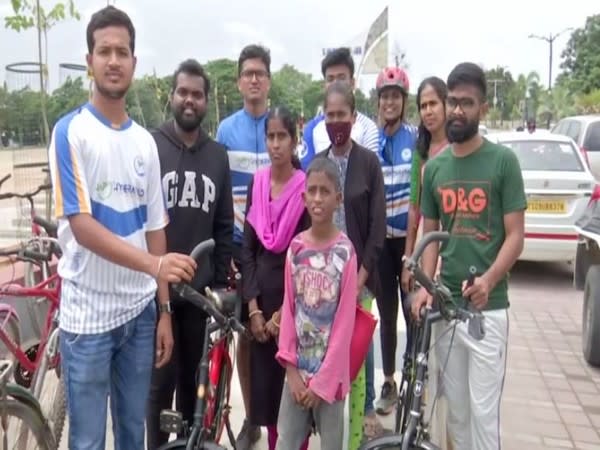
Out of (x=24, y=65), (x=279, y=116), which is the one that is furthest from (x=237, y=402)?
(x=24, y=65)

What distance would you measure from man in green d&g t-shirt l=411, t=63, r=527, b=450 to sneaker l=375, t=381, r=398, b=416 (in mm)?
1366

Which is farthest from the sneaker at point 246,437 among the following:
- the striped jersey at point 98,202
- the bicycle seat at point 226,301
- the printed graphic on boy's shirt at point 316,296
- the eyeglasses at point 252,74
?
the eyeglasses at point 252,74

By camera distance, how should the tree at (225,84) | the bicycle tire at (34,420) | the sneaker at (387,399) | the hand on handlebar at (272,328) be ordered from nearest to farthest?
the bicycle tire at (34,420), the hand on handlebar at (272,328), the sneaker at (387,399), the tree at (225,84)

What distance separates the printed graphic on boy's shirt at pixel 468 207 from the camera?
8.79ft

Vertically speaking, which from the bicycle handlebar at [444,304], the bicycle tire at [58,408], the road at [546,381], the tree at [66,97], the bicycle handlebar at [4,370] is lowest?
the road at [546,381]

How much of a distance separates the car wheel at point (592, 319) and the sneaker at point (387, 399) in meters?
1.79

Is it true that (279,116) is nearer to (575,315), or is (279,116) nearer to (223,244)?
(223,244)

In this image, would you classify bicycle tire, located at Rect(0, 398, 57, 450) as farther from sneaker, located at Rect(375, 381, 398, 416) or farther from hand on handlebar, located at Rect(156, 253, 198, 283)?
sneaker, located at Rect(375, 381, 398, 416)

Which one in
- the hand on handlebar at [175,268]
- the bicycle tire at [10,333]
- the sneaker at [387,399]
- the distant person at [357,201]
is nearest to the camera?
the hand on handlebar at [175,268]

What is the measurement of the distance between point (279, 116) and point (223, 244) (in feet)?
2.37

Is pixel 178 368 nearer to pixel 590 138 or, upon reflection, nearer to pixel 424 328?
pixel 424 328

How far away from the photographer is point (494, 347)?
2689 mm

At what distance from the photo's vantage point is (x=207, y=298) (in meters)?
2.55

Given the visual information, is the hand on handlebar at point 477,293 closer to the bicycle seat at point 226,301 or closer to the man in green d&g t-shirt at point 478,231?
the man in green d&g t-shirt at point 478,231
